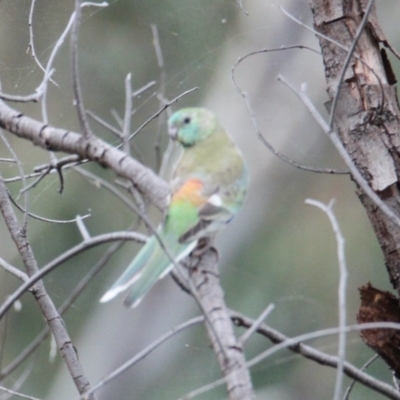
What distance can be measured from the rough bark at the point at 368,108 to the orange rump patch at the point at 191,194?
51 cm

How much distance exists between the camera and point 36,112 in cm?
326

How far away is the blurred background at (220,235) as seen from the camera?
3.05 meters

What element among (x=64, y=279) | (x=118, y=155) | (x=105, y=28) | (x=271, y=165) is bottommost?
(x=118, y=155)

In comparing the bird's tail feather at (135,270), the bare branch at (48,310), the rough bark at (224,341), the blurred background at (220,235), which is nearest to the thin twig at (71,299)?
the bare branch at (48,310)

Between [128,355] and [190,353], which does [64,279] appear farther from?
[190,353]

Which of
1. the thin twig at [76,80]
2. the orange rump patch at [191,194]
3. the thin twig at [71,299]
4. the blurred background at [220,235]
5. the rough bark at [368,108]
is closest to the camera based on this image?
the thin twig at [76,80]

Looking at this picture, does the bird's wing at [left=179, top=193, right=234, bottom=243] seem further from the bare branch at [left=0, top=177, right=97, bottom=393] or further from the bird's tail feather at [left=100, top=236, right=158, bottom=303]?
the bare branch at [left=0, top=177, right=97, bottom=393]

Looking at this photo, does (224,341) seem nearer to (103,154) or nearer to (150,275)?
(150,275)

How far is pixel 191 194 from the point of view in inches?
38.9

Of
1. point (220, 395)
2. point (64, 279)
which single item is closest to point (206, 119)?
point (220, 395)

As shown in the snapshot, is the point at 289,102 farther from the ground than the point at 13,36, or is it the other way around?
the point at 13,36

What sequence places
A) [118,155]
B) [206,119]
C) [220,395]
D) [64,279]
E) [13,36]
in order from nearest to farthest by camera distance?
[118,155]
[206,119]
[13,36]
[220,395]
[64,279]

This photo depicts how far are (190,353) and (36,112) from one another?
153cm

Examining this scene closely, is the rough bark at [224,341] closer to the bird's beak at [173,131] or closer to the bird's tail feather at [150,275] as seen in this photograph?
the bird's tail feather at [150,275]
